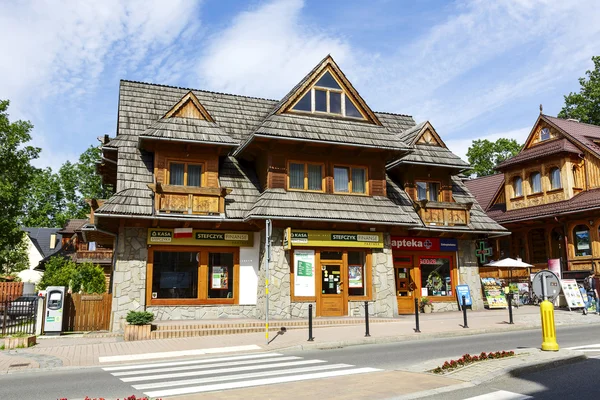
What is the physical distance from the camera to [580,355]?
407 inches

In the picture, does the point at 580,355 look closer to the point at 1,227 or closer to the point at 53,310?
the point at 53,310

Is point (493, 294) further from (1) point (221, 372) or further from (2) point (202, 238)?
(1) point (221, 372)

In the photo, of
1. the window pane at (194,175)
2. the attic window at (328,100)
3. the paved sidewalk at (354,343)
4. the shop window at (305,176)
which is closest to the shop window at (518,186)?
the paved sidewalk at (354,343)

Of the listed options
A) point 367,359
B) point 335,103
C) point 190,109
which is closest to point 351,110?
point 335,103

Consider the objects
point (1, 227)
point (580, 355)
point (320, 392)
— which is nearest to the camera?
point (320, 392)

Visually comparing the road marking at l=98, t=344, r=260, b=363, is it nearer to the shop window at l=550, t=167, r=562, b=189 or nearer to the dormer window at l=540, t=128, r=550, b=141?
the shop window at l=550, t=167, r=562, b=189

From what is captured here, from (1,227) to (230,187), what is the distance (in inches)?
789

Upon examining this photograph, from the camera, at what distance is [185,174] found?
20656 mm

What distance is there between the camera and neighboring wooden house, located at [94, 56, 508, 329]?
19281 mm

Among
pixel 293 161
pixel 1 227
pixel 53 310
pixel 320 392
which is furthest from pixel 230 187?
pixel 1 227

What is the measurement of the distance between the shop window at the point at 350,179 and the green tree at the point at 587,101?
36.4 meters

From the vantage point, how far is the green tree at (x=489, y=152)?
175 feet

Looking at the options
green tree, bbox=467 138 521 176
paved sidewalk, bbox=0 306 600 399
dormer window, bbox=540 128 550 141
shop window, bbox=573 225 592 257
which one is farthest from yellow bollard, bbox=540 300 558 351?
green tree, bbox=467 138 521 176

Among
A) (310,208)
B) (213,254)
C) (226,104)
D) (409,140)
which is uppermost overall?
(226,104)
